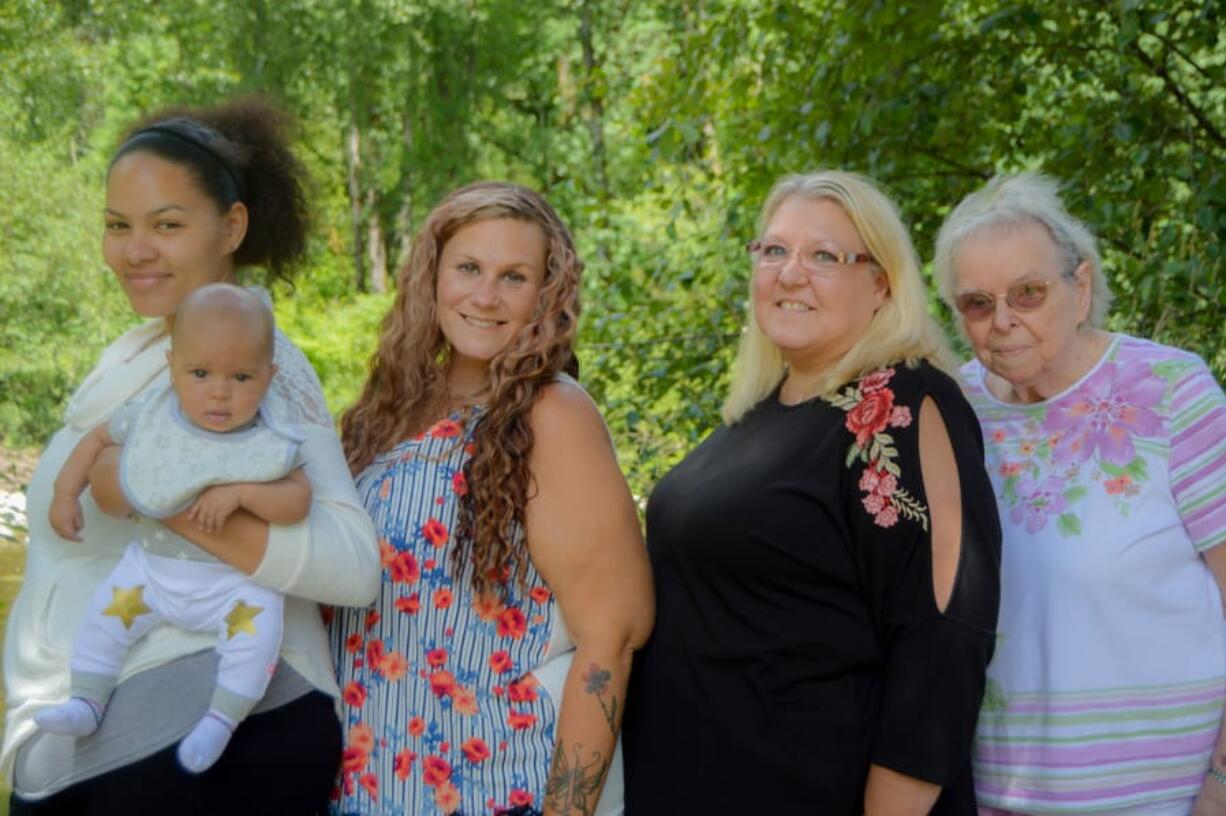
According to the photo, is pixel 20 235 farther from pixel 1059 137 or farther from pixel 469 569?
pixel 469 569

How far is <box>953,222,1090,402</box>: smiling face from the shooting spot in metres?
2.56

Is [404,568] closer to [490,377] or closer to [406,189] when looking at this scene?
[490,377]

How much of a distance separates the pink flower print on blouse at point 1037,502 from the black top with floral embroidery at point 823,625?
0.88ft

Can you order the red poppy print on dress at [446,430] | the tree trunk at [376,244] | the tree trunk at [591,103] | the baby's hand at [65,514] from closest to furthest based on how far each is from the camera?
the baby's hand at [65,514] → the red poppy print on dress at [446,430] → the tree trunk at [591,103] → the tree trunk at [376,244]

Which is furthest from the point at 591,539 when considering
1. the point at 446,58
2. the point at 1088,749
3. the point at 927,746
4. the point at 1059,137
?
the point at 446,58

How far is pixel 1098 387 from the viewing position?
8.40 feet

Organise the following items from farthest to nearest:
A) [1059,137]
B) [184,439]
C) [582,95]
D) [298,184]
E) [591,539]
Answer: [582,95]
[1059,137]
[298,184]
[591,539]
[184,439]

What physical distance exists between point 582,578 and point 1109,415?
95 centimetres

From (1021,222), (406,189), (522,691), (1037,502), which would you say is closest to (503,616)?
(522,691)

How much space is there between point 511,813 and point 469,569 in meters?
0.40

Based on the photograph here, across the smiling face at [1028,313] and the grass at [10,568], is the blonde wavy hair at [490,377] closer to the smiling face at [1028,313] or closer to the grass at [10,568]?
the smiling face at [1028,313]

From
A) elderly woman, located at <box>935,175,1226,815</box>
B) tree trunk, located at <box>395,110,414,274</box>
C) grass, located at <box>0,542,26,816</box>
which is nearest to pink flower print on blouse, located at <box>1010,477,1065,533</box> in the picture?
elderly woman, located at <box>935,175,1226,815</box>

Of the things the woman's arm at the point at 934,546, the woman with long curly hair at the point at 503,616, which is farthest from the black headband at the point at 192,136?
the woman's arm at the point at 934,546

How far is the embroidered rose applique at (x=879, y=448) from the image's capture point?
228cm
